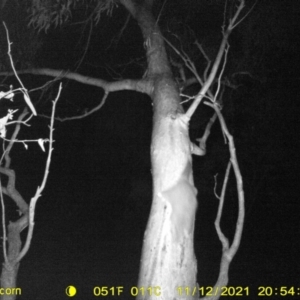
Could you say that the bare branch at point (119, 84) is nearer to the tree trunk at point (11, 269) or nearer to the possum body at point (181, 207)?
the possum body at point (181, 207)

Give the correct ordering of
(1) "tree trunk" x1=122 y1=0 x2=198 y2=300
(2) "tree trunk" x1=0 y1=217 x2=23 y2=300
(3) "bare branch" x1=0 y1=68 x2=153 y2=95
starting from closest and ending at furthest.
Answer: (1) "tree trunk" x1=122 y1=0 x2=198 y2=300 < (3) "bare branch" x1=0 y1=68 x2=153 y2=95 < (2) "tree trunk" x1=0 y1=217 x2=23 y2=300

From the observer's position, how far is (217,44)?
7.10m

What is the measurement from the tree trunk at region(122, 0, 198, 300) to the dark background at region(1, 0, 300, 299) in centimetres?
349

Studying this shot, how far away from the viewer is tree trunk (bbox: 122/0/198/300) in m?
3.00

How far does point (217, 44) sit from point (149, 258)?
15.5ft

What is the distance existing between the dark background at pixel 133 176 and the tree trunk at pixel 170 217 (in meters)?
3.49

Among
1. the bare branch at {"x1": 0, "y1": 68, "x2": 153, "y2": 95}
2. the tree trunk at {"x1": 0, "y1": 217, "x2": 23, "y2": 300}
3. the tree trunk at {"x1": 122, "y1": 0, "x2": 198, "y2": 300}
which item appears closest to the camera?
the tree trunk at {"x1": 122, "y1": 0, "x2": 198, "y2": 300}

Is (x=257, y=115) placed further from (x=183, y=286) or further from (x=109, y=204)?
(x=183, y=286)

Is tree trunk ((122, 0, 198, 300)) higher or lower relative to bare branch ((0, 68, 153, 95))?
lower

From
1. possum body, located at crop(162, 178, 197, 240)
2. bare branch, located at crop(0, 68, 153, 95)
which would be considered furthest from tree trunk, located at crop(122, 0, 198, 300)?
bare branch, located at crop(0, 68, 153, 95)

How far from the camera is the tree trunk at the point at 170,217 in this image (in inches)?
118

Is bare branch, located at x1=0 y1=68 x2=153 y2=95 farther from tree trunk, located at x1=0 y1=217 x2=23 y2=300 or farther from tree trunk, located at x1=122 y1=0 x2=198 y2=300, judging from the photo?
tree trunk, located at x1=0 y1=217 x2=23 y2=300

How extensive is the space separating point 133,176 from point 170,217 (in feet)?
42.3

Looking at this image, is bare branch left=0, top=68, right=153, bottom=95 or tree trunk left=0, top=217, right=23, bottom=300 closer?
bare branch left=0, top=68, right=153, bottom=95
